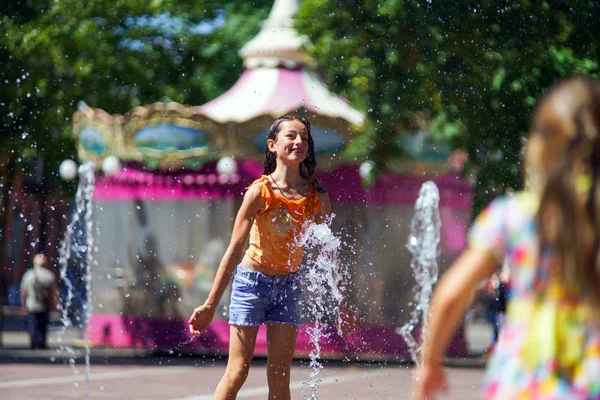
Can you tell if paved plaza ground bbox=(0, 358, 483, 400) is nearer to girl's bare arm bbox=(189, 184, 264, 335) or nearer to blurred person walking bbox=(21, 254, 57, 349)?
blurred person walking bbox=(21, 254, 57, 349)

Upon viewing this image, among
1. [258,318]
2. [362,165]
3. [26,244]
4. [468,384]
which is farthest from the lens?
[26,244]

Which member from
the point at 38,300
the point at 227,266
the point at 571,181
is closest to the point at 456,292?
the point at 571,181

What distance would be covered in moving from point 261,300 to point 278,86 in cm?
1046

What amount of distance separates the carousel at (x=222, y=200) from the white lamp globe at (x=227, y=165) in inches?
0.7

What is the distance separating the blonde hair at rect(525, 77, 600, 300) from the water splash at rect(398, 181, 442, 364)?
40.5ft

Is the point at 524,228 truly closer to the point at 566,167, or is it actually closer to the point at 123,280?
the point at 566,167

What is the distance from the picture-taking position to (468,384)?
1176 cm

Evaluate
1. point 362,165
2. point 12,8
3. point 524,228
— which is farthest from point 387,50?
point 524,228

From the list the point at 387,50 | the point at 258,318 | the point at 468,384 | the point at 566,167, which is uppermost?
the point at 387,50

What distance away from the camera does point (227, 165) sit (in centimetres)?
1571

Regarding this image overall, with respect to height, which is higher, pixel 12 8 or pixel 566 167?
pixel 12 8

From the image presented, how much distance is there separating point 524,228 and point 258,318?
2746 millimetres

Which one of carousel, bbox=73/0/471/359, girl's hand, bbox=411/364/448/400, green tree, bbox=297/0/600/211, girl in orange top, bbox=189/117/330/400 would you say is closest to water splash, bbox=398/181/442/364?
carousel, bbox=73/0/471/359

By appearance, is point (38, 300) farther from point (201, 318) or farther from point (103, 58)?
point (201, 318)
